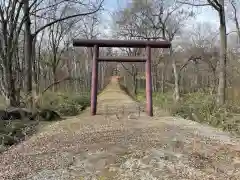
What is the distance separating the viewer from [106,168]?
477 centimetres

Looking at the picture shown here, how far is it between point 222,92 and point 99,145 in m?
9.37

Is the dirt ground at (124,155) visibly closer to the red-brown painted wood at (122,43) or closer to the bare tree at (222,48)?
the red-brown painted wood at (122,43)

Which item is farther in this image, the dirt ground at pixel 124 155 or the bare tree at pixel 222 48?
the bare tree at pixel 222 48

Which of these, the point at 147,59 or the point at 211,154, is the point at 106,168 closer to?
the point at 211,154

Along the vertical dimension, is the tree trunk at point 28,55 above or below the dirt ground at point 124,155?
above

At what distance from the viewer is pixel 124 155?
5355mm

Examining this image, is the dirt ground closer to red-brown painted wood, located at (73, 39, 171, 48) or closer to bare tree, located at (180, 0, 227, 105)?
red-brown painted wood, located at (73, 39, 171, 48)

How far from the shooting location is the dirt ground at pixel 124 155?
15.1ft

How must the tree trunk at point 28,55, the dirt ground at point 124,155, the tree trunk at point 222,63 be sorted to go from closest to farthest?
the dirt ground at point 124,155
the tree trunk at point 28,55
the tree trunk at point 222,63

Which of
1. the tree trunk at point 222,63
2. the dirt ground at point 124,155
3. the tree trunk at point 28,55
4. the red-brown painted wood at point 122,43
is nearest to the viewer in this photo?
the dirt ground at point 124,155

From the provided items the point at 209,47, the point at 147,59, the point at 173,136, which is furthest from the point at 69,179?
the point at 209,47

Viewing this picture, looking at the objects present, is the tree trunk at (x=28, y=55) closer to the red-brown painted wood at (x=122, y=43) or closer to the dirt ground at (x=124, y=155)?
the red-brown painted wood at (x=122, y=43)

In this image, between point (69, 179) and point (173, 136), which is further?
point (173, 136)

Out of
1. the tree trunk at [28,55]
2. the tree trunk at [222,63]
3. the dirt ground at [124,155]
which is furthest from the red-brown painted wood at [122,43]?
the tree trunk at [222,63]
